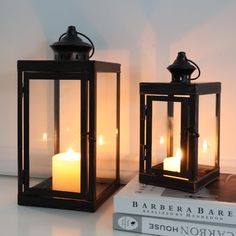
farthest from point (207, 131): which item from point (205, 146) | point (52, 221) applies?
point (52, 221)

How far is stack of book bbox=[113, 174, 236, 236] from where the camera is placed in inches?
28.4

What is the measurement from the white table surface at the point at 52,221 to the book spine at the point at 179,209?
47 mm

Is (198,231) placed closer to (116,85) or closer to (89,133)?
(89,133)

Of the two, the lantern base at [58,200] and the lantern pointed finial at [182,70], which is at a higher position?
the lantern pointed finial at [182,70]

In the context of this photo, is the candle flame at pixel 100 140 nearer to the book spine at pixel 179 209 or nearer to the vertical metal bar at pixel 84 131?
the vertical metal bar at pixel 84 131

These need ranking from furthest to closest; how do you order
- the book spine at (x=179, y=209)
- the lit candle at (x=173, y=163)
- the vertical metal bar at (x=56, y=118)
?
the vertical metal bar at (x=56, y=118), the lit candle at (x=173, y=163), the book spine at (x=179, y=209)

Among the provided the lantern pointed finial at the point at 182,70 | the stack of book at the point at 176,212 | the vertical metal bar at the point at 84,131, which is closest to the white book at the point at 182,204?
the stack of book at the point at 176,212

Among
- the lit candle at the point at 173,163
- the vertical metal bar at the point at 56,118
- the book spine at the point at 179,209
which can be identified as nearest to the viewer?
the book spine at the point at 179,209

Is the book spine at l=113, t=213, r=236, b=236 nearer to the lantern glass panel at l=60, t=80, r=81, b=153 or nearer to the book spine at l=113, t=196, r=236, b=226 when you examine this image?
the book spine at l=113, t=196, r=236, b=226

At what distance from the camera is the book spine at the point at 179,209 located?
2.36 feet

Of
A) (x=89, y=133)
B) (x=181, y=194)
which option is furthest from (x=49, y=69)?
(x=181, y=194)

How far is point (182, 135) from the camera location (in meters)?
0.82

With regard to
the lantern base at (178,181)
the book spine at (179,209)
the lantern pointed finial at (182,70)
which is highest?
the lantern pointed finial at (182,70)

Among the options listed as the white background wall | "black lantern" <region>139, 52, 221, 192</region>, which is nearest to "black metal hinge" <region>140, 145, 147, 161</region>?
"black lantern" <region>139, 52, 221, 192</region>
